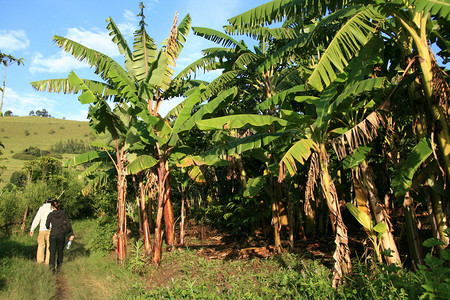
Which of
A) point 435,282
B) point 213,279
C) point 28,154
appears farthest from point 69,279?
point 28,154

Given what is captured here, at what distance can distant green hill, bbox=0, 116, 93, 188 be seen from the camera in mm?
63750

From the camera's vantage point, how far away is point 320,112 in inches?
212

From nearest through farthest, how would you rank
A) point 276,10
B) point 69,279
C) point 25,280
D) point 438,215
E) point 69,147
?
point 438,215, point 276,10, point 25,280, point 69,279, point 69,147

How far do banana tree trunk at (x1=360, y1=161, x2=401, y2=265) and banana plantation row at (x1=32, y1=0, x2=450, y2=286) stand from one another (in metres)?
0.02

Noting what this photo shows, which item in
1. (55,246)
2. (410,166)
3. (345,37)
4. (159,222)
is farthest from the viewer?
(159,222)

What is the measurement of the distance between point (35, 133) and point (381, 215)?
84.6 meters

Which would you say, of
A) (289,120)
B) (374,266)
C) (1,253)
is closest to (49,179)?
(1,253)

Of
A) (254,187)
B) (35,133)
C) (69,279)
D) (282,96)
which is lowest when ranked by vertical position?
(69,279)

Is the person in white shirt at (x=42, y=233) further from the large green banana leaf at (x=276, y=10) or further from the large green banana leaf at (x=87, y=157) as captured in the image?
the large green banana leaf at (x=276, y=10)

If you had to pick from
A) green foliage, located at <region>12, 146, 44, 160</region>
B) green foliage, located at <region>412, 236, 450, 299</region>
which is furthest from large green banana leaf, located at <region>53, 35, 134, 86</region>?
green foliage, located at <region>12, 146, 44, 160</region>

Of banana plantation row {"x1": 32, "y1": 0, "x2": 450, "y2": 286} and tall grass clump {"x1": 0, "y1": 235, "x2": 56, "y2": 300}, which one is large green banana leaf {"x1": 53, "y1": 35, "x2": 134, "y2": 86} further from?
tall grass clump {"x1": 0, "y1": 235, "x2": 56, "y2": 300}

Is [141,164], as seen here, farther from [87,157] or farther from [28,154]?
[28,154]

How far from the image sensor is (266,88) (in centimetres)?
848

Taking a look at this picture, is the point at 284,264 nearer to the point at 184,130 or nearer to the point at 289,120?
the point at 289,120
